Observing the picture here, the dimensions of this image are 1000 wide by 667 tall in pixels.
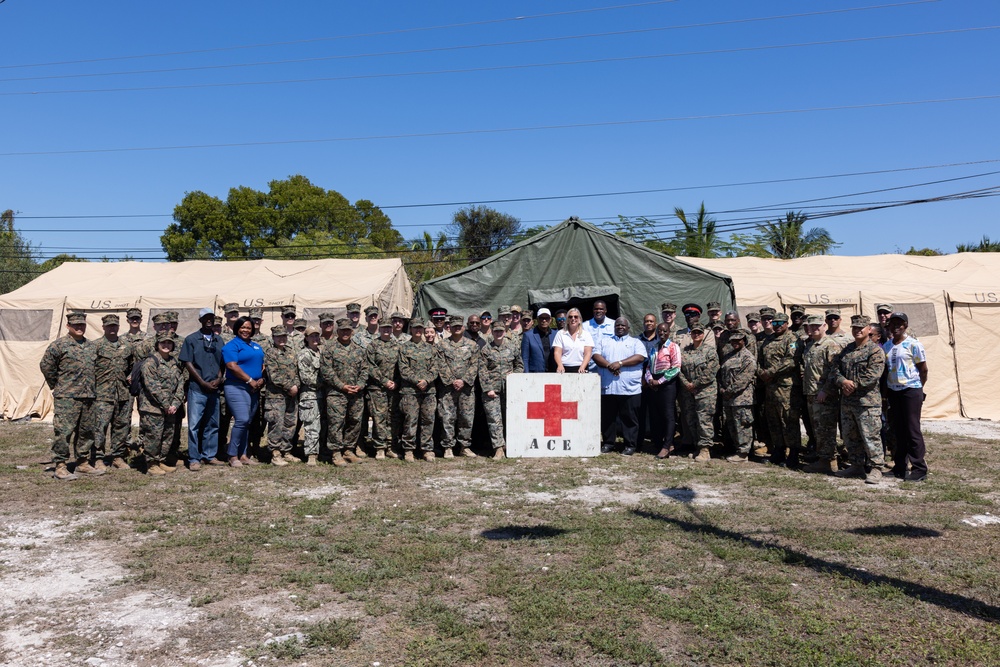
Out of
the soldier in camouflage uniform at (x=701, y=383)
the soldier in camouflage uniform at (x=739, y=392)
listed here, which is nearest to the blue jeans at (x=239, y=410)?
the soldier in camouflage uniform at (x=701, y=383)

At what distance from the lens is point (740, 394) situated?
9.18 metres

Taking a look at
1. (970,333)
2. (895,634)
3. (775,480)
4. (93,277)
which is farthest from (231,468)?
(970,333)

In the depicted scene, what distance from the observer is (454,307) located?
11914 millimetres

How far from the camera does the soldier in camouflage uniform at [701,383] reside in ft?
30.9

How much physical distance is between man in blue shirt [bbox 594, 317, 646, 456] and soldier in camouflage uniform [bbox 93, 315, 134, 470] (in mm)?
5947

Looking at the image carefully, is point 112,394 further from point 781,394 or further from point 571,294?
point 781,394

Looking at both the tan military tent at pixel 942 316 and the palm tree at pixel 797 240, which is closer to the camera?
the tan military tent at pixel 942 316

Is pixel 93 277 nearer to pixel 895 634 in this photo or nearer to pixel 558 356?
pixel 558 356

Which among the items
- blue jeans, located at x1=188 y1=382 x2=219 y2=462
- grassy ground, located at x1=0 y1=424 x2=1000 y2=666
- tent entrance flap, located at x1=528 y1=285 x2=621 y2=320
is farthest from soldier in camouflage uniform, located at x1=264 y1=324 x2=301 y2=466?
tent entrance flap, located at x1=528 y1=285 x2=621 y2=320

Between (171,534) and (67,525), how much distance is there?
3.62 ft

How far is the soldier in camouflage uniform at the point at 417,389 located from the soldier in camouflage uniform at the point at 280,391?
132 centimetres

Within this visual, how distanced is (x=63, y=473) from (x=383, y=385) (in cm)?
368

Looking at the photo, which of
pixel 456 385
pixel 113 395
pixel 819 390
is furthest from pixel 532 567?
pixel 113 395

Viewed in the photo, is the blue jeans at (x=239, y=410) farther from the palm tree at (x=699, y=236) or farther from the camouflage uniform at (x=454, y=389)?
the palm tree at (x=699, y=236)
